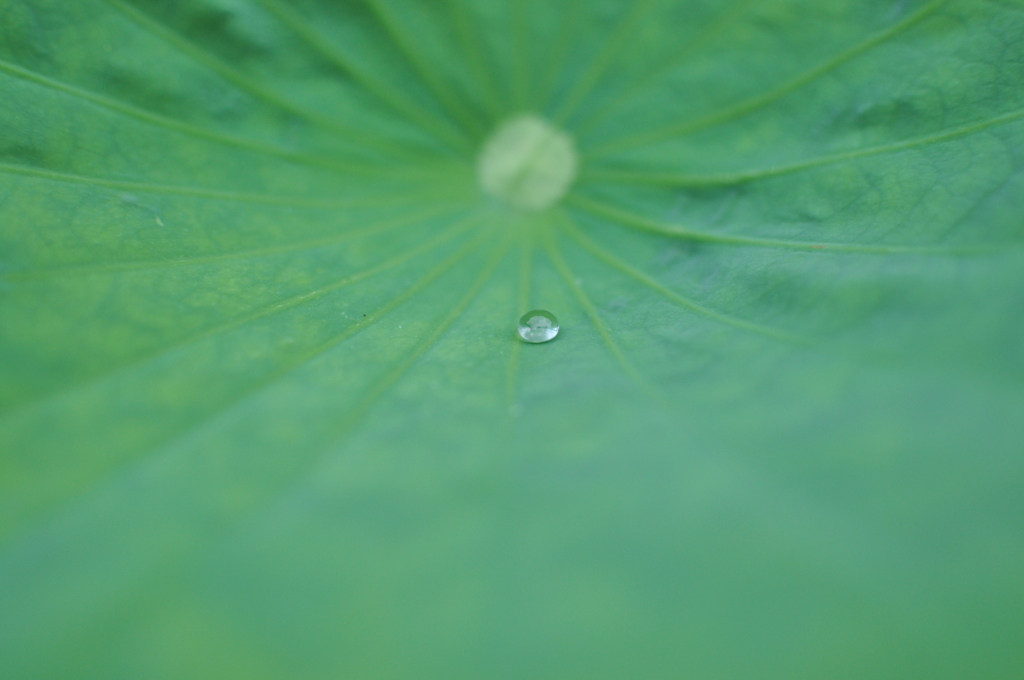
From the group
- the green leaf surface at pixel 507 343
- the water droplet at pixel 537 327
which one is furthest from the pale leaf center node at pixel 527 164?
the water droplet at pixel 537 327

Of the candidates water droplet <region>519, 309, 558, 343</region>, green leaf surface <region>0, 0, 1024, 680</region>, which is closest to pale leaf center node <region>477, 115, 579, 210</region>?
green leaf surface <region>0, 0, 1024, 680</region>

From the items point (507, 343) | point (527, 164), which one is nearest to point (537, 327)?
point (507, 343)

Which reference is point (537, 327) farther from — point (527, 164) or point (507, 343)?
point (527, 164)

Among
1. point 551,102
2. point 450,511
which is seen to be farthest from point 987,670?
point 551,102

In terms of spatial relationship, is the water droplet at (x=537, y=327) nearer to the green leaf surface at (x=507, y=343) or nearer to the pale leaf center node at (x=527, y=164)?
the green leaf surface at (x=507, y=343)

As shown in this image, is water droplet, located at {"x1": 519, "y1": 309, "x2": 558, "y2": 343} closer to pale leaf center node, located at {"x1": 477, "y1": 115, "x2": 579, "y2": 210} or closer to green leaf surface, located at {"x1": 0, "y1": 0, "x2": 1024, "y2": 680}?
green leaf surface, located at {"x1": 0, "y1": 0, "x2": 1024, "y2": 680}
